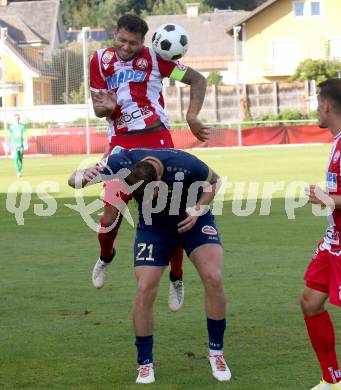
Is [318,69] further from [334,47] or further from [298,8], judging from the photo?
[298,8]

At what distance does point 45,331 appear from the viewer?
374 inches

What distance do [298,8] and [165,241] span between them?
7360 cm

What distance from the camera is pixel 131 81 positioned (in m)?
9.83

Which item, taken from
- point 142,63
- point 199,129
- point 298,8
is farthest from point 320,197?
point 298,8

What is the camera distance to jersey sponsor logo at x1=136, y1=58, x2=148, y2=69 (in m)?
9.83

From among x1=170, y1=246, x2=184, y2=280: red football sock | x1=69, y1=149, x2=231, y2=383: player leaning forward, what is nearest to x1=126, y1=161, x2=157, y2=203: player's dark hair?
x1=69, y1=149, x2=231, y2=383: player leaning forward

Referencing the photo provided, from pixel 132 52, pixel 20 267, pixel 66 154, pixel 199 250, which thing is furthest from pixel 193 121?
pixel 66 154

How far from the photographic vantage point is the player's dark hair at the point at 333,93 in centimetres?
714

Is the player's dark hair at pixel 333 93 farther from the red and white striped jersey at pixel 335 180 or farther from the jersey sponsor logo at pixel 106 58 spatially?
the jersey sponsor logo at pixel 106 58

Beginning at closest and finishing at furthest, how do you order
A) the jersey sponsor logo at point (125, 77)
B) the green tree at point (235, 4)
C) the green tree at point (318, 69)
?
the jersey sponsor logo at point (125, 77) → the green tree at point (318, 69) → the green tree at point (235, 4)

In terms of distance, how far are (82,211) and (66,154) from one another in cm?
2995

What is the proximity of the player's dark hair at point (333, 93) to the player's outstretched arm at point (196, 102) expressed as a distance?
79.5 inches

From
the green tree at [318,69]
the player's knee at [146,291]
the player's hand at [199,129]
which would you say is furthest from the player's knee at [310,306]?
the green tree at [318,69]

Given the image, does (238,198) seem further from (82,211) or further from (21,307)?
(21,307)
